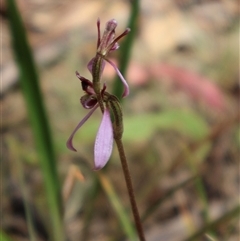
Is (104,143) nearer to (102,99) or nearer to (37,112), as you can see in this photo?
(102,99)

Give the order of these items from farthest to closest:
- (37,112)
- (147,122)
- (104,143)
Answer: (147,122) → (37,112) → (104,143)

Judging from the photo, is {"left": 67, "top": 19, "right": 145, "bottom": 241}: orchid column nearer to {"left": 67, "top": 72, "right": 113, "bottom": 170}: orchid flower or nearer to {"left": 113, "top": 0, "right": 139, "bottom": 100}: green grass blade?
{"left": 67, "top": 72, "right": 113, "bottom": 170}: orchid flower

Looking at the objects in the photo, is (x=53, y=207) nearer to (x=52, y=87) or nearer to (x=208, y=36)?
(x=52, y=87)

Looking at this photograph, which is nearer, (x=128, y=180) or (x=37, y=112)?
(x=128, y=180)

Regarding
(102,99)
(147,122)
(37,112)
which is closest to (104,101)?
(102,99)

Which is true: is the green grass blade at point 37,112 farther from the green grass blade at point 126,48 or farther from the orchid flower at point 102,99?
the orchid flower at point 102,99

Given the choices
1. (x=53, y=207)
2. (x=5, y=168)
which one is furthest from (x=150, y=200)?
(x=53, y=207)

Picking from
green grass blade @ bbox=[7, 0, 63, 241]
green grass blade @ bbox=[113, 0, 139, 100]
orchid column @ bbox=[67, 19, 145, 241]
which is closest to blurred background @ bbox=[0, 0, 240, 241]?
green grass blade @ bbox=[7, 0, 63, 241]
